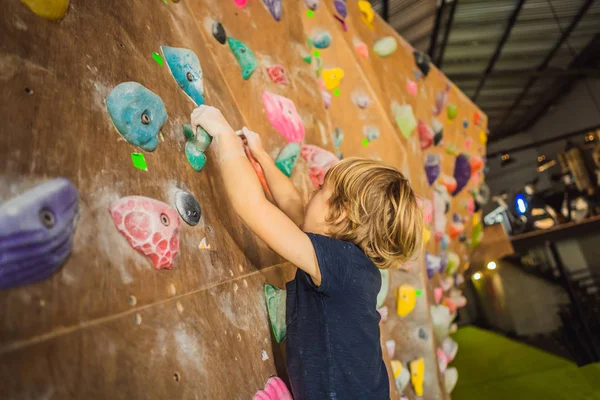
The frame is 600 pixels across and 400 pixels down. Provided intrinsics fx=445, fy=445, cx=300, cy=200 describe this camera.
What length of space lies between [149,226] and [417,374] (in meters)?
1.73

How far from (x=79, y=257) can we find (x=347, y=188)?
0.69 meters

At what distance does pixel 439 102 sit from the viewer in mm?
3383

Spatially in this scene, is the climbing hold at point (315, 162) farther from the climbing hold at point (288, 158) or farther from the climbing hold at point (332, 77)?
the climbing hold at point (332, 77)

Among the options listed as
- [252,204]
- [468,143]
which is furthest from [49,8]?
[468,143]

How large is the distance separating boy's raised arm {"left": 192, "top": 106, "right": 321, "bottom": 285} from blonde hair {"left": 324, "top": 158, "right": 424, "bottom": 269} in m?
0.20

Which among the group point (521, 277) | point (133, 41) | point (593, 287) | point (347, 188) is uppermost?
point (133, 41)

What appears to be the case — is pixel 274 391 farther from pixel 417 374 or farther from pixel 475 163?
pixel 475 163

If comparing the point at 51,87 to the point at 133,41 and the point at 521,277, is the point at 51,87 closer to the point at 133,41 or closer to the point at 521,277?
the point at 133,41

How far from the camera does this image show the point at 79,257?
626mm

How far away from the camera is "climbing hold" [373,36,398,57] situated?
8.52 feet

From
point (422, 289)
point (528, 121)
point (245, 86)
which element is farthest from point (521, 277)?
point (245, 86)

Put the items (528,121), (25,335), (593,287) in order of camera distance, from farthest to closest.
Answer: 1. (528,121)
2. (593,287)
3. (25,335)

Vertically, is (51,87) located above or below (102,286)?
above

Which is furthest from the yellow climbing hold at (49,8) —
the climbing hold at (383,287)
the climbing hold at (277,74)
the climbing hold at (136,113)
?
the climbing hold at (383,287)
